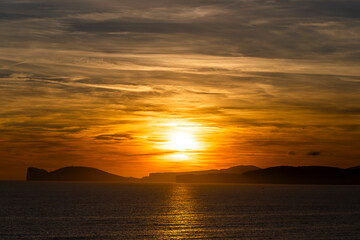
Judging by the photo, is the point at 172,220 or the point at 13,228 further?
the point at 172,220

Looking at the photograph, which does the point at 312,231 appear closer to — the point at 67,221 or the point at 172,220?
the point at 172,220

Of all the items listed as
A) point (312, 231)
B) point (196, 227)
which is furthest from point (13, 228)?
point (312, 231)

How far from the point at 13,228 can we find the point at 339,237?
65.4 metres

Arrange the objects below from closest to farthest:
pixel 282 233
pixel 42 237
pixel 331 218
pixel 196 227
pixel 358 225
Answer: pixel 42 237 < pixel 282 233 < pixel 196 227 < pixel 358 225 < pixel 331 218

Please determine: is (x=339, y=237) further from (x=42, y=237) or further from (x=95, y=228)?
(x=42, y=237)

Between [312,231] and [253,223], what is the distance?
57.0 feet

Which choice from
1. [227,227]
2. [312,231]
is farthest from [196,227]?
[312,231]

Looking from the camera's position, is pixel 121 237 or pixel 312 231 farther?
pixel 312 231

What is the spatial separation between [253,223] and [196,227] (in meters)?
17.7

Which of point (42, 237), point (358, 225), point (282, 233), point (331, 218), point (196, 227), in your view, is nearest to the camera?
point (42, 237)

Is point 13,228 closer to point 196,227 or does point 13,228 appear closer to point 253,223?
point 196,227

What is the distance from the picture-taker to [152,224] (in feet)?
345

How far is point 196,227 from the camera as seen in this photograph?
99.5m

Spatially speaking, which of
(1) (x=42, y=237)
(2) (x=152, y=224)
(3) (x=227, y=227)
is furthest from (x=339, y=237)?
(1) (x=42, y=237)
